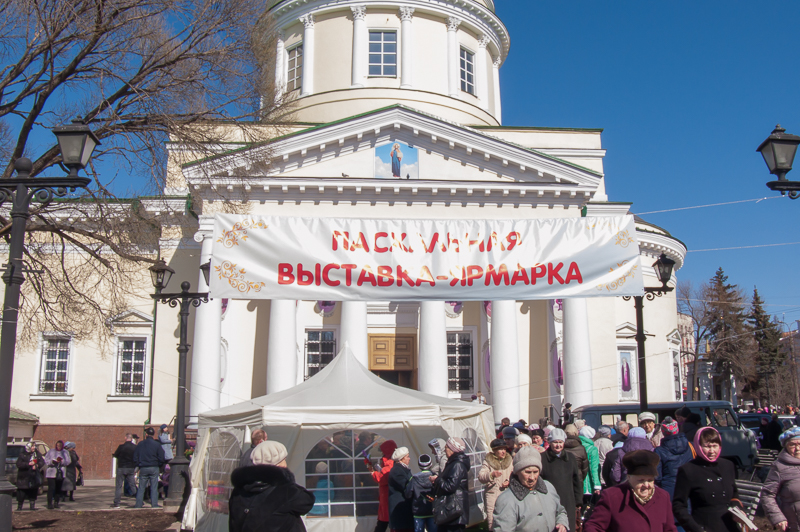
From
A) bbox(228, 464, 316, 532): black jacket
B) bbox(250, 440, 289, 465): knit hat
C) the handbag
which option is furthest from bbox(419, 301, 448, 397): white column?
bbox(228, 464, 316, 532): black jacket

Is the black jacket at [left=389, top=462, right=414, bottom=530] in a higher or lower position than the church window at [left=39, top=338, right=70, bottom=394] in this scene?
lower

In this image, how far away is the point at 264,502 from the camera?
4734 mm

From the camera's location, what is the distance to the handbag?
290 inches

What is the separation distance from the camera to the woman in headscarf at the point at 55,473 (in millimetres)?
15758

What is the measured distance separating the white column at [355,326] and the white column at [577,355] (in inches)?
260

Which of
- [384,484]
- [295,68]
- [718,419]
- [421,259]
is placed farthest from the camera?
[295,68]

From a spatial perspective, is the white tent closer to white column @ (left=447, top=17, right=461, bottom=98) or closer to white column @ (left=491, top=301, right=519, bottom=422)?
white column @ (left=491, top=301, right=519, bottom=422)

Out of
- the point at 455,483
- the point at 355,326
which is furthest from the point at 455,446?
the point at 355,326

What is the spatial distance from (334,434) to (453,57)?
2419 cm

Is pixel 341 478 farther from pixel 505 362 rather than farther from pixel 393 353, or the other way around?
pixel 393 353

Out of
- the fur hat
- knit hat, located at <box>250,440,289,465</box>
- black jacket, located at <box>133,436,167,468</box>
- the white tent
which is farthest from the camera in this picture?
black jacket, located at <box>133,436,167,468</box>

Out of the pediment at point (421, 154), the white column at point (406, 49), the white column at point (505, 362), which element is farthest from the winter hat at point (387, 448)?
the white column at point (406, 49)

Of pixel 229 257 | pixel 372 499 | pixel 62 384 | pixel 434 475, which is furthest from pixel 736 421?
pixel 62 384

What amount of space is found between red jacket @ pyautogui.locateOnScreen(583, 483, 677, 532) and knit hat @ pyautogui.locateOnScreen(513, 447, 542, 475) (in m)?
0.73
